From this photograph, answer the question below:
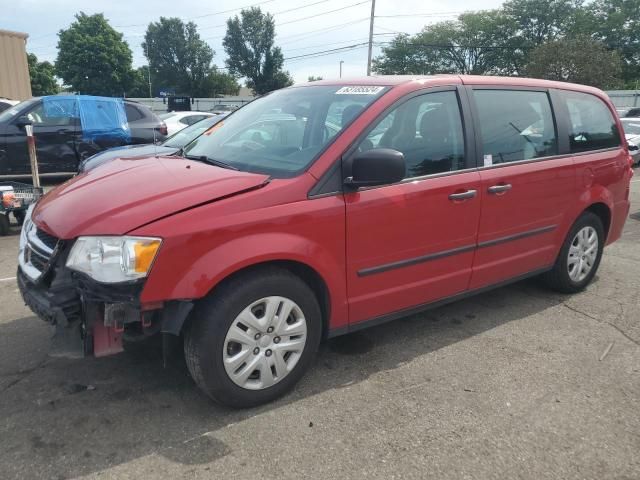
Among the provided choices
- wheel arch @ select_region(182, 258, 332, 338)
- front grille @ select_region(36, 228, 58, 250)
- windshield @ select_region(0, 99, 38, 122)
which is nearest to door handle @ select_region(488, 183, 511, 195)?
wheel arch @ select_region(182, 258, 332, 338)

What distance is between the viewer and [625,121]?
15945 mm

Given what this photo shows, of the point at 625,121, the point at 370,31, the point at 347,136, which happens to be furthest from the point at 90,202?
the point at 370,31

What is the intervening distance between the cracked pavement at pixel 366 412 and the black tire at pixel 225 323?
0.40 ft

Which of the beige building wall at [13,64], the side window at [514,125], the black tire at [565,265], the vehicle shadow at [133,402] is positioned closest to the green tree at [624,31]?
the beige building wall at [13,64]

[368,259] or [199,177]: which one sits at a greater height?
[199,177]

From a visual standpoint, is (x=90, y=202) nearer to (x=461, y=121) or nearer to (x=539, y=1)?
(x=461, y=121)

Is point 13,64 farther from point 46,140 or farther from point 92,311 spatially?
point 92,311

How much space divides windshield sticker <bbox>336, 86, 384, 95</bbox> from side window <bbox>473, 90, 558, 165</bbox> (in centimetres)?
78

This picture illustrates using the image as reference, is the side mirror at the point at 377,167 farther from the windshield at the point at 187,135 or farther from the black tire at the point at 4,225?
the black tire at the point at 4,225

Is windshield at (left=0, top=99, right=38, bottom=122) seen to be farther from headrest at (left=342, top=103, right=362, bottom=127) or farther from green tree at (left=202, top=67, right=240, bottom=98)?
green tree at (left=202, top=67, right=240, bottom=98)

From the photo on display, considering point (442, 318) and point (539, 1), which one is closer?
point (442, 318)

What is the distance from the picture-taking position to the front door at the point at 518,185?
139 inches

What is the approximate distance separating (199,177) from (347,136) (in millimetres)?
849

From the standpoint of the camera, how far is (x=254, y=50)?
7694 cm
